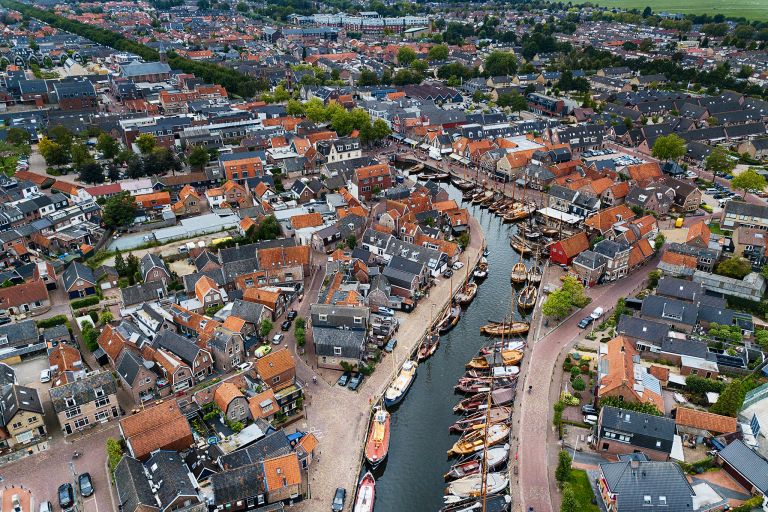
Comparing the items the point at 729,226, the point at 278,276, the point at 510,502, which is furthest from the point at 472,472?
the point at 729,226

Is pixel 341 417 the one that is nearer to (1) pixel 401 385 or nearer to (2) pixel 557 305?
(1) pixel 401 385

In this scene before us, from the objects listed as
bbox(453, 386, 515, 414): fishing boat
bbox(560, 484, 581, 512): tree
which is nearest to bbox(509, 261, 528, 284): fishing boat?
bbox(453, 386, 515, 414): fishing boat

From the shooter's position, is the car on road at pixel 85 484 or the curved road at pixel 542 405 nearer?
the car on road at pixel 85 484

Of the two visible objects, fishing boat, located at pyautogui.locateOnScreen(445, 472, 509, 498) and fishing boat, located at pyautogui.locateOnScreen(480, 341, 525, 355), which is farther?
fishing boat, located at pyautogui.locateOnScreen(480, 341, 525, 355)

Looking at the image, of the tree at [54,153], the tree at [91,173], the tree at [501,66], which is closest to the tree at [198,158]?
the tree at [91,173]

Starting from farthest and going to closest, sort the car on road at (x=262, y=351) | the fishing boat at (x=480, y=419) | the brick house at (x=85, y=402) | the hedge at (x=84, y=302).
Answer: the hedge at (x=84, y=302)
the car on road at (x=262, y=351)
the fishing boat at (x=480, y=419)
the brick house at (x=85, y=402)

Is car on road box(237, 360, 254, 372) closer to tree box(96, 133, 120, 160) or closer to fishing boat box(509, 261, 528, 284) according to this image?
fishing boat box(509, 261, 528, 284)

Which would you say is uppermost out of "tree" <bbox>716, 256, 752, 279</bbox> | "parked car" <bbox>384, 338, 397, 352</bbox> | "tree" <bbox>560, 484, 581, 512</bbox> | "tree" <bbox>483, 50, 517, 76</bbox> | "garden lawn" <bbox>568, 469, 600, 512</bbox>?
"tree" <bbox>483, 50, 517, 76</bbox>

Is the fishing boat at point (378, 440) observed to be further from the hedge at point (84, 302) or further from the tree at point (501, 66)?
the tree at point (501, 66)
